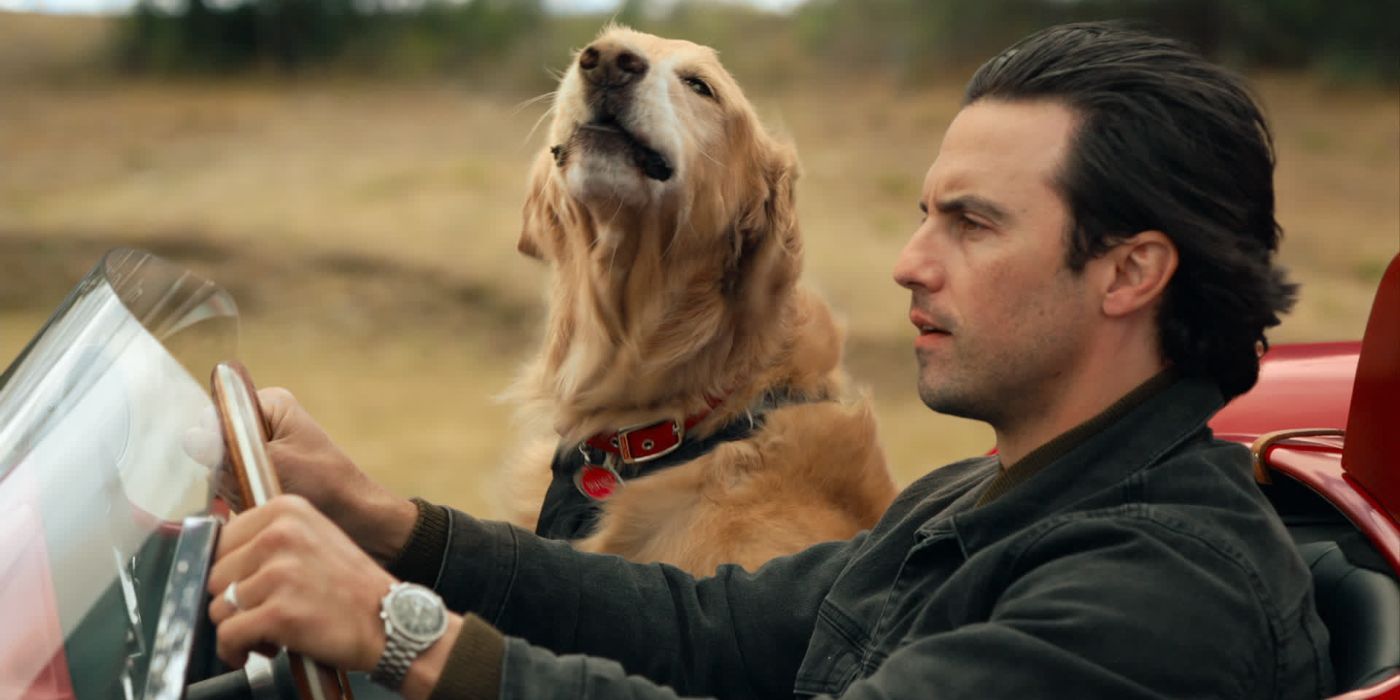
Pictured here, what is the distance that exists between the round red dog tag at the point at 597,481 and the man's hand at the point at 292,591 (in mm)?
1642

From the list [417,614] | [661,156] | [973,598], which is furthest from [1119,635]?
A: [661,156]

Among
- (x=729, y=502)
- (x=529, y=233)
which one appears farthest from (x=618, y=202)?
(x=729, y=502)

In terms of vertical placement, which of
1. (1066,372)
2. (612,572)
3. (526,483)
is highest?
(1066,372)

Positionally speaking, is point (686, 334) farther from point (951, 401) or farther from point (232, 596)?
point (232, 596)

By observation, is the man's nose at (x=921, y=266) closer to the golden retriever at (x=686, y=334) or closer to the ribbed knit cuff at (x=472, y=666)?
the ribbed knit cuff at (x=472, y=666)

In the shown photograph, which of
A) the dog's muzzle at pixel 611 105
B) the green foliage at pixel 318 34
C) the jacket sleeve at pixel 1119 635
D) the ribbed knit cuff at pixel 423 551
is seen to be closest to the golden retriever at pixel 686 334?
the dog's muzzle at pixel 611 105

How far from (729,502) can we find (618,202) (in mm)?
668

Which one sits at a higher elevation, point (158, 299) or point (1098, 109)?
point (1098, 109)

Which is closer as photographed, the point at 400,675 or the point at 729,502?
the point at 400,675

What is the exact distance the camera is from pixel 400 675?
1.25 m

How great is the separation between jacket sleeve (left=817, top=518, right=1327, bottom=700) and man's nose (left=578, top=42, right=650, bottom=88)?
5.56 feet

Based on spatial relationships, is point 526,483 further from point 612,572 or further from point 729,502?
point 612,572

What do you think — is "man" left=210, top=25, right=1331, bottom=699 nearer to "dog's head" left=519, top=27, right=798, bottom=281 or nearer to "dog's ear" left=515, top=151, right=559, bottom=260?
"dog's head" left=519, top=27, right=798, bottom=281

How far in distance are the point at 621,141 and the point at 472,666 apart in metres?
1.76
